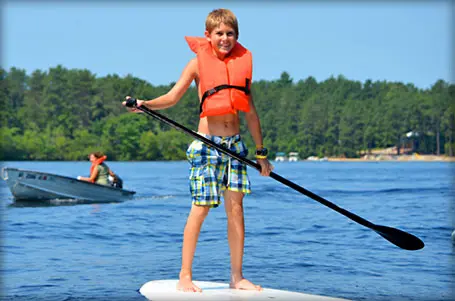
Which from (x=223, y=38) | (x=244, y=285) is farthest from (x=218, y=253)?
(x=223, y=38)

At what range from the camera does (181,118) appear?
93.3 metres

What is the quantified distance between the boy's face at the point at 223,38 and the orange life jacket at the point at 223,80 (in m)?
0.06

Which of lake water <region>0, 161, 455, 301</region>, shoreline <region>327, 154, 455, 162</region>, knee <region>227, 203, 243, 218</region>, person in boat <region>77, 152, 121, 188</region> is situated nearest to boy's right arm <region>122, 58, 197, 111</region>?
knee <region>227, 203, 243, 218</region>

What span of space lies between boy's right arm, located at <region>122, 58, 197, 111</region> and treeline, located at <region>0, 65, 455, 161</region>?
81.4 meters

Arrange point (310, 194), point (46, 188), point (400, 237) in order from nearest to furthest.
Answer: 1. point (310, 194)
2. point (400, 237)
3. point (46, 188)

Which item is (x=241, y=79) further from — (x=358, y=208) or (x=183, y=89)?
(x=358, y=208)

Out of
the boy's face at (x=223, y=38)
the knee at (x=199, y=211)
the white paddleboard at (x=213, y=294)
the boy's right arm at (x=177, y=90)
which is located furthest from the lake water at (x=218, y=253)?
the boy's face at (x=223, y=38)

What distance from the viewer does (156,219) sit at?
1539cm

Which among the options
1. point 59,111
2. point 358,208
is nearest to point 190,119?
point 59,111

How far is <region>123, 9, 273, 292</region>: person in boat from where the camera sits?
218 inches

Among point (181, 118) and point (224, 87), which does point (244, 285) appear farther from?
point (181, 118)

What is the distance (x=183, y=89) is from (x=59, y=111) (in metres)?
110

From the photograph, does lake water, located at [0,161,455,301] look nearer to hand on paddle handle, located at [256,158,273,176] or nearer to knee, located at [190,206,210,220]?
knee, located at [190,206,210,220]

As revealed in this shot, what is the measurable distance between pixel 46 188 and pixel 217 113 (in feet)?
49.2
